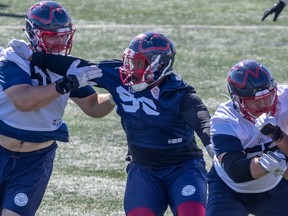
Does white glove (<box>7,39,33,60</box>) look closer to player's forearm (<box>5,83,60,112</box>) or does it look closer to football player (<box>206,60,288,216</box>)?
player's forearm (<box>5,83,60,112</box>)

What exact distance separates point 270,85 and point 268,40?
28.2 feet

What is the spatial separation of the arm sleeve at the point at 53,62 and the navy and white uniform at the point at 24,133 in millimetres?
58

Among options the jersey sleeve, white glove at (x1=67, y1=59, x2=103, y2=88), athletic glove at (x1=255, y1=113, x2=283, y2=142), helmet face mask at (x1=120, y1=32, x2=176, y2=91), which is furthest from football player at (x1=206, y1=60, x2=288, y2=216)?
the jersey sleeve

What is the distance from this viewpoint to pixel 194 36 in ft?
48.3

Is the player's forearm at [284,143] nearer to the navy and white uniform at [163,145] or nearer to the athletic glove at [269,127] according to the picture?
the athletic glove at [269,127]

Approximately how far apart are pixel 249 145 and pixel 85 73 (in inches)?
48.1

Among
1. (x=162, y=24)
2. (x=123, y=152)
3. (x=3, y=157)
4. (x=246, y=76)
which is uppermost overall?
(x=246, y=76)

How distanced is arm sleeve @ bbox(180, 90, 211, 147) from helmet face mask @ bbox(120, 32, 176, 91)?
0.29 metres

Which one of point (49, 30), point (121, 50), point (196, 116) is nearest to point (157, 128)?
point (196, 116)

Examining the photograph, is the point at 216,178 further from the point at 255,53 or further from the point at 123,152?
the point at 255,53

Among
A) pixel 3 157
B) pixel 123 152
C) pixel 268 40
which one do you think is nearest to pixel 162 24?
pixel 268 40

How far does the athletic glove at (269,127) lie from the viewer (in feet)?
18.6

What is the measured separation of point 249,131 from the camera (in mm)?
6234

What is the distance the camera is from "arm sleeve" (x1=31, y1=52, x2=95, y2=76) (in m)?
6.54
